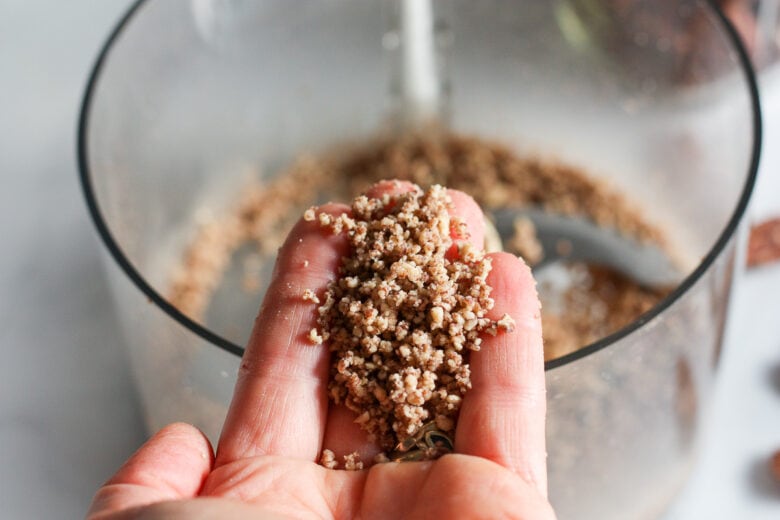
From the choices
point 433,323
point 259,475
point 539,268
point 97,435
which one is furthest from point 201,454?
point 539,268

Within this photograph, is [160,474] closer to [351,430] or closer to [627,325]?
[351,430]

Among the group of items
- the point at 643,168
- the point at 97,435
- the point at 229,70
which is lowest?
the point at 97,435

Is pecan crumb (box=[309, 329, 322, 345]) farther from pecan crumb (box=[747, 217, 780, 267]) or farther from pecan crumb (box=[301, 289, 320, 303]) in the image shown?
pecan crumb (box=[747, 217, 780, 267])

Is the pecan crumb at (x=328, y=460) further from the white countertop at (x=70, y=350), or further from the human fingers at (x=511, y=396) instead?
the white countertop at (x=70, y=350)

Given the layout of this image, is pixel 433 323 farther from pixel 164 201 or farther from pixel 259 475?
pixel 164 201

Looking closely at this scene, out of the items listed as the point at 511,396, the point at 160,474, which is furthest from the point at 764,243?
the point at 160,474

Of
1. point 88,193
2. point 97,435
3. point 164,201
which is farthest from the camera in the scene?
point 164,201

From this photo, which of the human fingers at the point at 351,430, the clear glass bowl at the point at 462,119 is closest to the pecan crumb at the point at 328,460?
the human fingers at the point at 351,430

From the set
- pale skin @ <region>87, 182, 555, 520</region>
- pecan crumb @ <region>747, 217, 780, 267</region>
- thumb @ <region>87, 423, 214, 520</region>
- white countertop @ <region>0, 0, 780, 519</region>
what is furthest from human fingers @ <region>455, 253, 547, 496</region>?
pecan crumb @ <region>747, 217, 780, 267</region>
